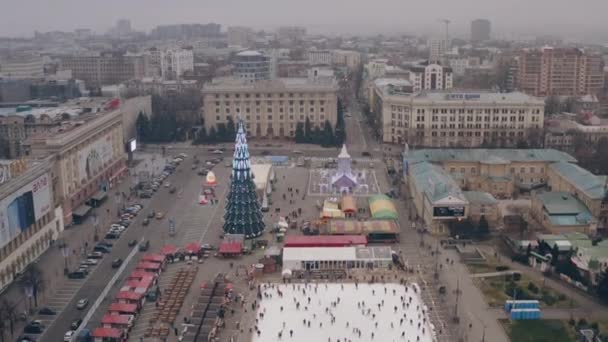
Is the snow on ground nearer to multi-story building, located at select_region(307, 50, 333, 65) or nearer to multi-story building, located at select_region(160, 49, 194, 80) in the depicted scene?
multi-story building, located at select_region(160, 49, 194, 80)

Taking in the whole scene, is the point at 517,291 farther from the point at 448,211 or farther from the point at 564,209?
the point at 564,209

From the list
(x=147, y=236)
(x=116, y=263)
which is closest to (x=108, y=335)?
(x=116, y=263)

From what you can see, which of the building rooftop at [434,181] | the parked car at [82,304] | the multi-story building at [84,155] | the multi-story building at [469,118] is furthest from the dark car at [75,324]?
the multi-story building at [469,118]

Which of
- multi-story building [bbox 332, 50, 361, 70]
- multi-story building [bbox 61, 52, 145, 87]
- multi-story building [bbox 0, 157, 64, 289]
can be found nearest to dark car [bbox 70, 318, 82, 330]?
multi-story building [bbox 0, 157, 64, 289]

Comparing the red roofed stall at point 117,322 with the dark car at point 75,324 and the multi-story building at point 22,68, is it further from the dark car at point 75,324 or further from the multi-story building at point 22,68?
the multi-story building at point 22,68

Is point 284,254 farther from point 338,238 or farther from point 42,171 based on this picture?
point 42,171

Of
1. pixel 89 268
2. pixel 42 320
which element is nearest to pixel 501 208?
pixel 89 268
